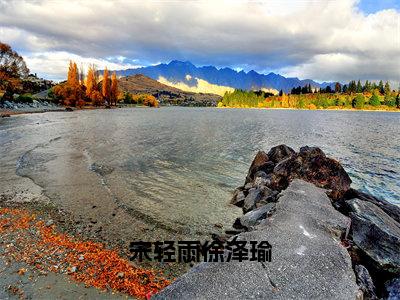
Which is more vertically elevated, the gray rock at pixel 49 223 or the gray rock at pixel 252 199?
the gray rock at pixel 252 199

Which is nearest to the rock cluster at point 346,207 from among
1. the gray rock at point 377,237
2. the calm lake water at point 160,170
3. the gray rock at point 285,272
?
the gray rock at point 377,237

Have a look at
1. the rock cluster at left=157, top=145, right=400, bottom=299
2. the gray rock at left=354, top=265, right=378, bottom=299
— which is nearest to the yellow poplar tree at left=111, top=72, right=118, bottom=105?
the rock cluster at left=157, top=145, right=400, bottom=299

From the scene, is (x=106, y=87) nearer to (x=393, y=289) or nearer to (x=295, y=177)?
(x=295, y=177)

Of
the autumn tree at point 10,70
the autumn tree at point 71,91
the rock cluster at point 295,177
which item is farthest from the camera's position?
the autumn tree at point 71,91

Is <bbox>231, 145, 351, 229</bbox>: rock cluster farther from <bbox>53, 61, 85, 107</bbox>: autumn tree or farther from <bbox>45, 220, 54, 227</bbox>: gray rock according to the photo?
<bbox>53, 61, 85, 107</bbox>: autumn tree

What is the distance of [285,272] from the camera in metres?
8.90

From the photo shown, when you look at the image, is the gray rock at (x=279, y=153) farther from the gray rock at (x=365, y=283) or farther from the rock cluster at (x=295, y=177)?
the gray rock at (x=365, y=283)

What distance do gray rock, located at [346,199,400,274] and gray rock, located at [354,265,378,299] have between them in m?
1.31

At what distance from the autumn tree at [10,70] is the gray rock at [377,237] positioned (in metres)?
115

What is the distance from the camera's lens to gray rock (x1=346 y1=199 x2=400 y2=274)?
10583mm

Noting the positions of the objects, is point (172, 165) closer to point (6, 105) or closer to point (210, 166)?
point (210, 166)

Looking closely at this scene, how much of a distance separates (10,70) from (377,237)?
390ft

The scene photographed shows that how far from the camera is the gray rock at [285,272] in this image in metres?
8.09

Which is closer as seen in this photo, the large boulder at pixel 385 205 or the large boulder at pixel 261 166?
the large boulder at pixel 385 205
